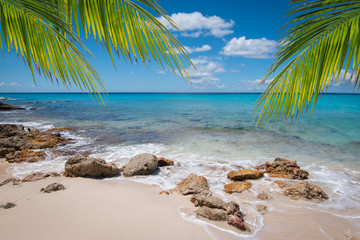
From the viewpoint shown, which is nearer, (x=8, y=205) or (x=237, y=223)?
(x=237, y=223)

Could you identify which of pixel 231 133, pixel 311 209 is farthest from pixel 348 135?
pixel 311 209

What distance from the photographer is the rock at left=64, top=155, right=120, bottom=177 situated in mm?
5466

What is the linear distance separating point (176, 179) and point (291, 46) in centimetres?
489

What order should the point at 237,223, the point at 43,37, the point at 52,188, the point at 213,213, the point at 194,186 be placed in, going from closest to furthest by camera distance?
the point at 43,37
the point at 237,223
the point at 213,213
the point at 52,188
the point at 194,186

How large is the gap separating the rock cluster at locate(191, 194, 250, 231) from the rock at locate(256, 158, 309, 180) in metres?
2.87

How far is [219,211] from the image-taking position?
358 cm

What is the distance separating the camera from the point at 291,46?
1536 millimetres

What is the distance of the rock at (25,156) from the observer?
6930mm

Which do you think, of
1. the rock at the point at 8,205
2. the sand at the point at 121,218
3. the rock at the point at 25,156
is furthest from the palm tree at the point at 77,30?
the rock at the point at 25,156

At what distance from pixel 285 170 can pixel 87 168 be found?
567 centimetres

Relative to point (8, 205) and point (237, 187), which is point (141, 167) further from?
point (8, 205)

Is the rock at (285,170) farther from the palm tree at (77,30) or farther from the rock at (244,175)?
the palm tree at (77,30)

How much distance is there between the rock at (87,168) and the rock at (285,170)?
15.4 ft

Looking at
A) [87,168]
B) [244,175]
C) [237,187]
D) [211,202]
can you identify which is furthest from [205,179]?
[87,168]
